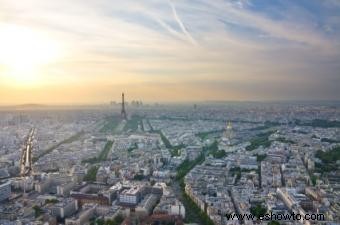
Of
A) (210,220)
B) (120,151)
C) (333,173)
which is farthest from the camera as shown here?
A: (120,151)

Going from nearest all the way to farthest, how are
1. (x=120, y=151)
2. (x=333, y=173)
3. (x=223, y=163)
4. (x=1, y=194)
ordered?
(x=1, y=194), (x=333, y=173), (x=223, y=163), (x=120, y=151)

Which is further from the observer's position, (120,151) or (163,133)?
(163,133)

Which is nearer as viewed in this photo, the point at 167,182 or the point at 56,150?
the point at 167,182

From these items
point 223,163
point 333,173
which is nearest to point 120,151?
point 223,163

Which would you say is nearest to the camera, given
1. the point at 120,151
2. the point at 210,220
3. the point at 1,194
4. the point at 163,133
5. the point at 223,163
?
the point at 210,220

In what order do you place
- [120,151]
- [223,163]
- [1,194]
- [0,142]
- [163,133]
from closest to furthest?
[1,194] < [223,163] < [120,151] < [0,142] < [163,133]

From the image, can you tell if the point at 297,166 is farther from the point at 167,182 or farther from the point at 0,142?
the point at 0,142

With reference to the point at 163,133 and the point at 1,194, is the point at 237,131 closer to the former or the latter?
the point at 163,133

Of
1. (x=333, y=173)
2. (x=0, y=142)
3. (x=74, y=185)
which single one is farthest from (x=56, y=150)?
(x=333, y=173)
